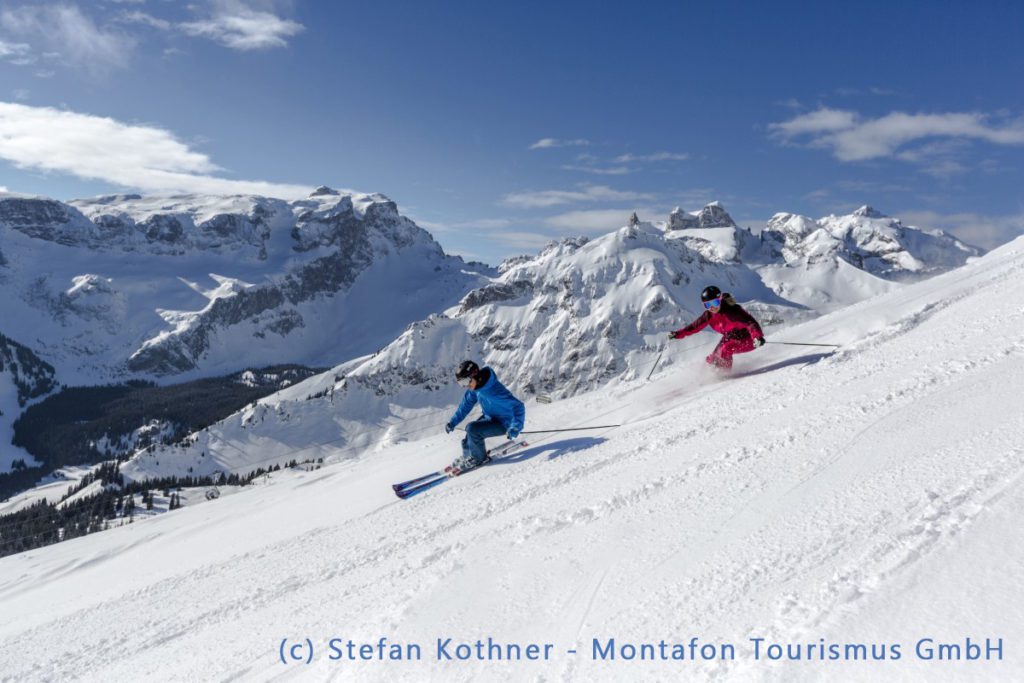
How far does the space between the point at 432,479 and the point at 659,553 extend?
6150 mm

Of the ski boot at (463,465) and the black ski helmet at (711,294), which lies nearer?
the ski boot at (463,465)

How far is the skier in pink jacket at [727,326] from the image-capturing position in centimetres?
1415

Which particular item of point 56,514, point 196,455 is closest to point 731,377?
point 56,514

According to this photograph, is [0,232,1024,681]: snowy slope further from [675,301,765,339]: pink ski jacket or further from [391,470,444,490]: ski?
[675,301,765,339]: pink ski jacket

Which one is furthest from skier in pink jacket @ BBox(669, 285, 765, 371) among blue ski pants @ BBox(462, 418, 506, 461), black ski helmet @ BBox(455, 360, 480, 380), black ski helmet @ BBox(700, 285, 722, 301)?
black ski helmet @ BBox(455, 360, 480, 380)

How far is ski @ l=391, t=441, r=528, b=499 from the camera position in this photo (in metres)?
10.4

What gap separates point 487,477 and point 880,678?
7180mm

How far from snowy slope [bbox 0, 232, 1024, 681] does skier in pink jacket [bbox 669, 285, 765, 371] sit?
1883mm

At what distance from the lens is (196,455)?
573ft

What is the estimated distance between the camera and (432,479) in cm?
1084

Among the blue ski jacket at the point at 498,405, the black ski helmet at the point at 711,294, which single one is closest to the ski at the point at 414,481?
the blue ski jacket at the point at 498,405

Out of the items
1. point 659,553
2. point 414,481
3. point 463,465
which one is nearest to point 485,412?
point 463,465

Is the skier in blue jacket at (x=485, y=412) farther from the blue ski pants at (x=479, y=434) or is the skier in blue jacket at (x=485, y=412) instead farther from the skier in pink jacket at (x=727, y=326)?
the skier in pink jacket at (x=727, y=326)

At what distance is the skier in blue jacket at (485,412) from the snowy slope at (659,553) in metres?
0.72
